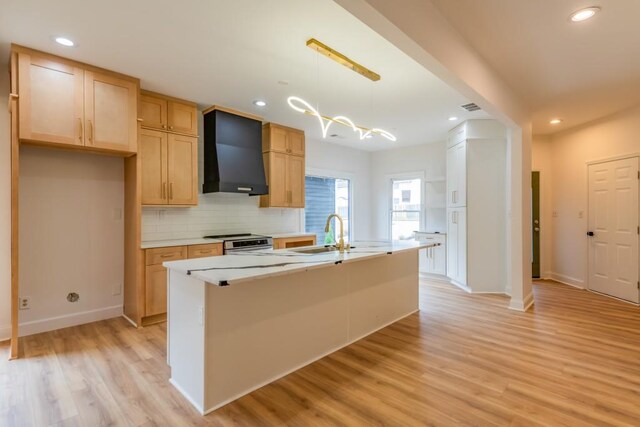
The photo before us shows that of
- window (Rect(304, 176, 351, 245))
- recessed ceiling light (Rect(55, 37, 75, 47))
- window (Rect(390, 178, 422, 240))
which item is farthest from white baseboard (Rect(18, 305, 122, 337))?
window (Rect(390, 178, 422, 240))

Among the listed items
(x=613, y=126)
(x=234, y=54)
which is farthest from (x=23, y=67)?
(x=613, y=126)

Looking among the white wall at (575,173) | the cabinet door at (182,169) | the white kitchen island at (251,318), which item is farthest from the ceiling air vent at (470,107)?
the cabinet door at (182,169)

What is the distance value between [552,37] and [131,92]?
389 cm

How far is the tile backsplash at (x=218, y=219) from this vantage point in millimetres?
3982

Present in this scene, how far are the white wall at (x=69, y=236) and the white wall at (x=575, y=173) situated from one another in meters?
6.56

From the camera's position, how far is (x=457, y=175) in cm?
511

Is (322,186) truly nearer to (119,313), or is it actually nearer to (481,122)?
(481,122)

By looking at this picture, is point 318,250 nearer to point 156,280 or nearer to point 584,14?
point 156,280

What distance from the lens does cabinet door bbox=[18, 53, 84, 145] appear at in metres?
2.72

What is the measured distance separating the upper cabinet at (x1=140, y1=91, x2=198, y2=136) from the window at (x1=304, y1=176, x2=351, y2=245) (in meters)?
2.54

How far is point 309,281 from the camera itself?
8.55 feet

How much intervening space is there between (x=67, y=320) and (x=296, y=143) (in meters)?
3.73

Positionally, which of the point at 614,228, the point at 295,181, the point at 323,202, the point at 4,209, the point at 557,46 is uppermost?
the point at 557,46

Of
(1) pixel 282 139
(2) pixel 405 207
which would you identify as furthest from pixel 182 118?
(2) pixel 405 207
